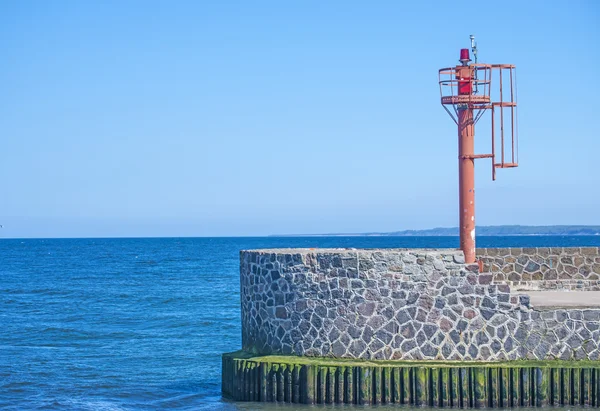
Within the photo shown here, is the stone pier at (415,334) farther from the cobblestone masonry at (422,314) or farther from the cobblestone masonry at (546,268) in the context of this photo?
the cobblestone masonry at (546,268)

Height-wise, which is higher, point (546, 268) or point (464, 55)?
point (464, 55)

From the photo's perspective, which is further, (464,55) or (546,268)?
(546,268)

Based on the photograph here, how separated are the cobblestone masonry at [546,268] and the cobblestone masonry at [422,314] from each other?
14.5 feet

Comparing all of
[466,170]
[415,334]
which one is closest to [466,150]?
[466,170]

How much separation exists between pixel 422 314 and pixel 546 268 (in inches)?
217

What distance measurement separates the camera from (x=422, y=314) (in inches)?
617

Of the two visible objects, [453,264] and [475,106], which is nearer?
[453,264]

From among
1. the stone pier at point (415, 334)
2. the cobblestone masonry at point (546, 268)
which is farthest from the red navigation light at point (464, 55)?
the cobblestone masonry at point (546, 268)

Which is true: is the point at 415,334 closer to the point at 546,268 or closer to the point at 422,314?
the point at 422,314

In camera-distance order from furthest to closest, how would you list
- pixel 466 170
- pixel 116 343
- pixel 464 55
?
pixel 116 343 → pixel 464 55 → pixel 466 170

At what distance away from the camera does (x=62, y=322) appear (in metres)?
32.8

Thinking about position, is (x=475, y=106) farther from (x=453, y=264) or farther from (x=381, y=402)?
(x=381, y=402)

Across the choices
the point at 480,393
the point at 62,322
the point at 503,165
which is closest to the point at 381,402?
the point at 480,393

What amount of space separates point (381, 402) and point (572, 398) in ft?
10.5
